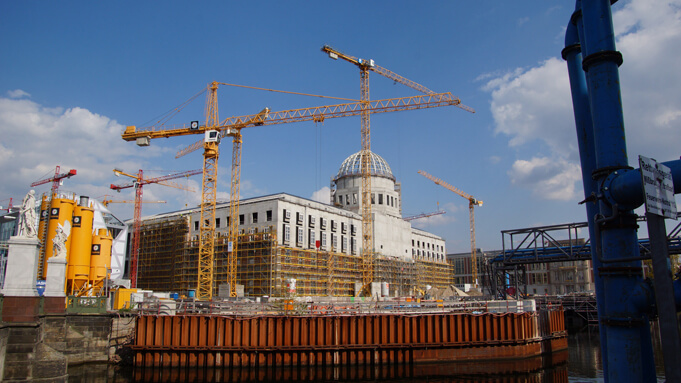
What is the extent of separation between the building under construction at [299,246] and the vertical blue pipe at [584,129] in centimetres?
5503

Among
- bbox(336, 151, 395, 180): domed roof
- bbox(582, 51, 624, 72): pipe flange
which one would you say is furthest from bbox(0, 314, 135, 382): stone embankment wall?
bbox(336, 151, 395, 180): domed roof

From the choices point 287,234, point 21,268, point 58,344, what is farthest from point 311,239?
point 21,268

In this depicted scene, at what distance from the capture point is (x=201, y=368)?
3359 cm

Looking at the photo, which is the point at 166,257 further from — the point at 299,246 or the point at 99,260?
the point at 99,260

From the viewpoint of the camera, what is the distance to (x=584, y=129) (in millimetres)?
12242

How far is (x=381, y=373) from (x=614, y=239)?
25083 millimetres

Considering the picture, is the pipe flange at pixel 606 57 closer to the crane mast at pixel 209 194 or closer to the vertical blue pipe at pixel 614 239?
the vertical blue pipe at pixel 614 239

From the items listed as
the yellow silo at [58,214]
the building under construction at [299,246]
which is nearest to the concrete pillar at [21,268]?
the yellow silo at [58,214]

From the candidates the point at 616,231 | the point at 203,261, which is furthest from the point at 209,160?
the point at 616,231

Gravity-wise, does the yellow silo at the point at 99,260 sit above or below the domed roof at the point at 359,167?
below

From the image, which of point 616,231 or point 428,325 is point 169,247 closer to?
point 428,325

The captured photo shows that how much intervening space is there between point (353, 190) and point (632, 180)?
93733mm

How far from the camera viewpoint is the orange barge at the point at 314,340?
33.8m

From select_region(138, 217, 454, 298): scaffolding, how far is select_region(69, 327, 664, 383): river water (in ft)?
100
